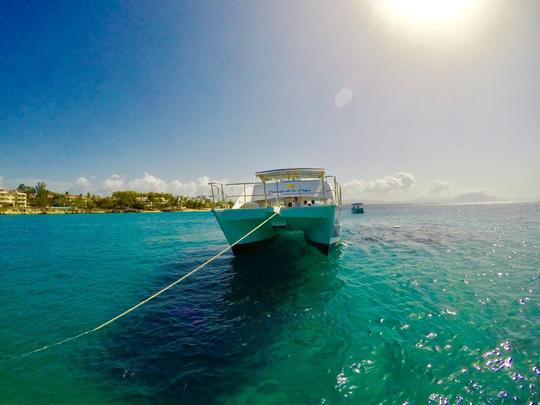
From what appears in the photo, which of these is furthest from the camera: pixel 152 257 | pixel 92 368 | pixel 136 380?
pixel 152 257

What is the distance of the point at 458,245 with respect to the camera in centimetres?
1600

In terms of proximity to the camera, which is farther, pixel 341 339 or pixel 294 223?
pixel 294 223

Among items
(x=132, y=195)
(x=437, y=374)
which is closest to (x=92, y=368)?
(x=437, y=374)

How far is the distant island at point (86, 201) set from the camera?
122 metres

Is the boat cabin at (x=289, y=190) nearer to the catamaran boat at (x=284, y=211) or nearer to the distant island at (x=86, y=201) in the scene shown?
the catamaran boat at (x=284, y=211)

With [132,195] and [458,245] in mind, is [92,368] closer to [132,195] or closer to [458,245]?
[458,245]

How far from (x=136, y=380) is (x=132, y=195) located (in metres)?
160

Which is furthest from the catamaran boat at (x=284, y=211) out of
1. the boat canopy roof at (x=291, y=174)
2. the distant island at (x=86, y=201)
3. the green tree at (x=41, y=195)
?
the green tree at (x=41, y=195)

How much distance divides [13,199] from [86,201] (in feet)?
112

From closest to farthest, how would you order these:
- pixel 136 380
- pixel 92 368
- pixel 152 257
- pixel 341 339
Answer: pixel 136 380 → pixel 92 368 → pixel 341 339 → pixel 152 257

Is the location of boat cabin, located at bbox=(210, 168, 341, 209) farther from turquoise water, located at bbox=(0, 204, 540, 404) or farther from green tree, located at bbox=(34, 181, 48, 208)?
green tree, located at bbox=(34, 181, 48, 208)

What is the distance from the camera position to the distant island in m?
122

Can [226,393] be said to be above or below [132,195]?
below

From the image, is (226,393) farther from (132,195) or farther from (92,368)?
(132,195)
